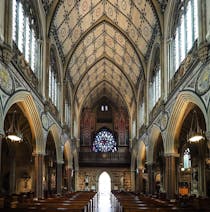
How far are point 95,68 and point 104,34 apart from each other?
7925 mm

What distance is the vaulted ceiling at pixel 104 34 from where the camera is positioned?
32.2 metres

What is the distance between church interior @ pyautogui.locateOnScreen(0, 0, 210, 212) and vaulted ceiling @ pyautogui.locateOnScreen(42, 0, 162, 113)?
0.10m

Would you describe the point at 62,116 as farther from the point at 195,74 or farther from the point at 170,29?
the point at 195,74

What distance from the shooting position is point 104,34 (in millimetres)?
41188

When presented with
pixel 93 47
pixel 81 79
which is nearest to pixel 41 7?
pixel 93 47

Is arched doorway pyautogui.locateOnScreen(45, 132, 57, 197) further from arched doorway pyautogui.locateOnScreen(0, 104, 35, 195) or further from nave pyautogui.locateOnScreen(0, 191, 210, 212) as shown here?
nave pyautogui.locateOnScreen(0, 191, 210, 212)

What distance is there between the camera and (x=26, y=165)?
38.0 m

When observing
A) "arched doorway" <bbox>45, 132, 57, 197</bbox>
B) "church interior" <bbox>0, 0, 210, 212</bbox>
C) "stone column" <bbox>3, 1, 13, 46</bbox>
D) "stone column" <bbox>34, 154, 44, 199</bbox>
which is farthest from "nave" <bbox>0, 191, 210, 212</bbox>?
"arched doorway" <bbox>45, 132, 57, 197</bbox>

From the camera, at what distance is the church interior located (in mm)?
19989

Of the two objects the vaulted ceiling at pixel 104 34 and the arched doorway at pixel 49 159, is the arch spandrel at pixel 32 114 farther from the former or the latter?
the arched doorway at pixel 49 159

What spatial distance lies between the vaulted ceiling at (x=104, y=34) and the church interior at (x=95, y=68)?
0.34 feet

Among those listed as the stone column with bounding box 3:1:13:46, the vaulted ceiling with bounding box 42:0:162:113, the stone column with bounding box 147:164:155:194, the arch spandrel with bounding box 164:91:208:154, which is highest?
the vaulted ceiling with bounding box 42:0:162:113

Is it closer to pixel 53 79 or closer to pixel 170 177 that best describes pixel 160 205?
pixel 170 177

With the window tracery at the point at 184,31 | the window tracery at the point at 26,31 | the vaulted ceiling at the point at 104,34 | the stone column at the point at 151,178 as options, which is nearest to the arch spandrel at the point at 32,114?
the window tracery at the point at 26,31
